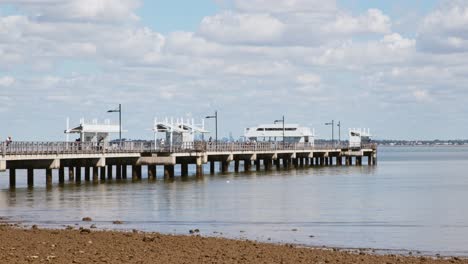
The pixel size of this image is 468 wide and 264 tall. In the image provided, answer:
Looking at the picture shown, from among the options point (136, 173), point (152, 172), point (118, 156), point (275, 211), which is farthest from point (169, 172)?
point (275, 211)

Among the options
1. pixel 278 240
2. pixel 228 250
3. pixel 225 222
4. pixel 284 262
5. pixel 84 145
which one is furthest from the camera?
pixel 84 145

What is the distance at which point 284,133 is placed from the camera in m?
134

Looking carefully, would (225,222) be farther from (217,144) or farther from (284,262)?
(217,144)

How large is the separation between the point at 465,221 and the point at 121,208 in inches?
649

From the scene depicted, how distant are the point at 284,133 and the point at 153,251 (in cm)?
11038

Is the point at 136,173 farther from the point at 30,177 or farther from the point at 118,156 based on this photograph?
the point at 30,177

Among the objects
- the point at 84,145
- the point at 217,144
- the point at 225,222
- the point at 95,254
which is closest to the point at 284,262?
the point at 95,254

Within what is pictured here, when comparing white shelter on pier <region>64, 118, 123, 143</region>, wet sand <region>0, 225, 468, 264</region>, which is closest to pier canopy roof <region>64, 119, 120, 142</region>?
white shelter on pier <region>64, 118, 123, 143</region>

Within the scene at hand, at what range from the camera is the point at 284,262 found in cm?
2316

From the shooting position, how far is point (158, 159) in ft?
255

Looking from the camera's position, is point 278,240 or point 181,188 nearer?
point 278,240

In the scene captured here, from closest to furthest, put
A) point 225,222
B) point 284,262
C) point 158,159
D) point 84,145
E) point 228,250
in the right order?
point 284,262
point 228,250
point 225,222
point 84,145
point 158,159

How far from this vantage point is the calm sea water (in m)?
32.5

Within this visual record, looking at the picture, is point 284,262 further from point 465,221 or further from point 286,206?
point 286,206
